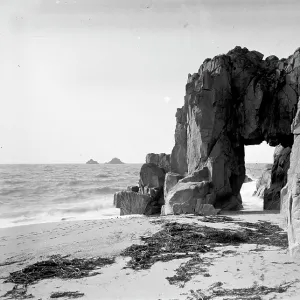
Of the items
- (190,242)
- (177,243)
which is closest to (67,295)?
(177,243)

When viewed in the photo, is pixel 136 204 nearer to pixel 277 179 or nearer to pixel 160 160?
pixel 160 160

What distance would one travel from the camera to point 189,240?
440 inches

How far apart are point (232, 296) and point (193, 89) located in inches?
738

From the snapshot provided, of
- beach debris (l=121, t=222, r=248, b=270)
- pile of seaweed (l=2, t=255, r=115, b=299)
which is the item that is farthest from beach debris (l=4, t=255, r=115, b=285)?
beach debris (l=121, t=222, r=248, b=270)

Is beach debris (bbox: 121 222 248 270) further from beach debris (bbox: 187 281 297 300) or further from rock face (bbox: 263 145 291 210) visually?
rock face (bbox: 263 145 291 210)

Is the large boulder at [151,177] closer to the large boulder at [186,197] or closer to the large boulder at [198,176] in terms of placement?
the large boulder at [198,176]

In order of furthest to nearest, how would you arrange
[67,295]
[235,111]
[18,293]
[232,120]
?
[235,111]
[232,120]
[18,293]
[67,295]

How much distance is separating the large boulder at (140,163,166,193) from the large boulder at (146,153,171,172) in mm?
1082

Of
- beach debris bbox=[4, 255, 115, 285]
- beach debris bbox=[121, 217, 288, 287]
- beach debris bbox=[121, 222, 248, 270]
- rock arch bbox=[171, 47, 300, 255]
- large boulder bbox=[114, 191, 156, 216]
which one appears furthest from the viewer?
large boulder bbox=[114, 191, 156, 216]

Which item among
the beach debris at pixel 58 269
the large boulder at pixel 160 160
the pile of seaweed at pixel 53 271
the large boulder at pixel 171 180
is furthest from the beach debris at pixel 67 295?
the large boulder at pixel 160 160

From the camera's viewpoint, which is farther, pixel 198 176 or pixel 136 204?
pixel 136 204

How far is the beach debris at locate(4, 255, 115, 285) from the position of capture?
8.13 meters

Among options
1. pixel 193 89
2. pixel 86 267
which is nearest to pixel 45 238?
pixel 86 267

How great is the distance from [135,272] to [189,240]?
334cm
